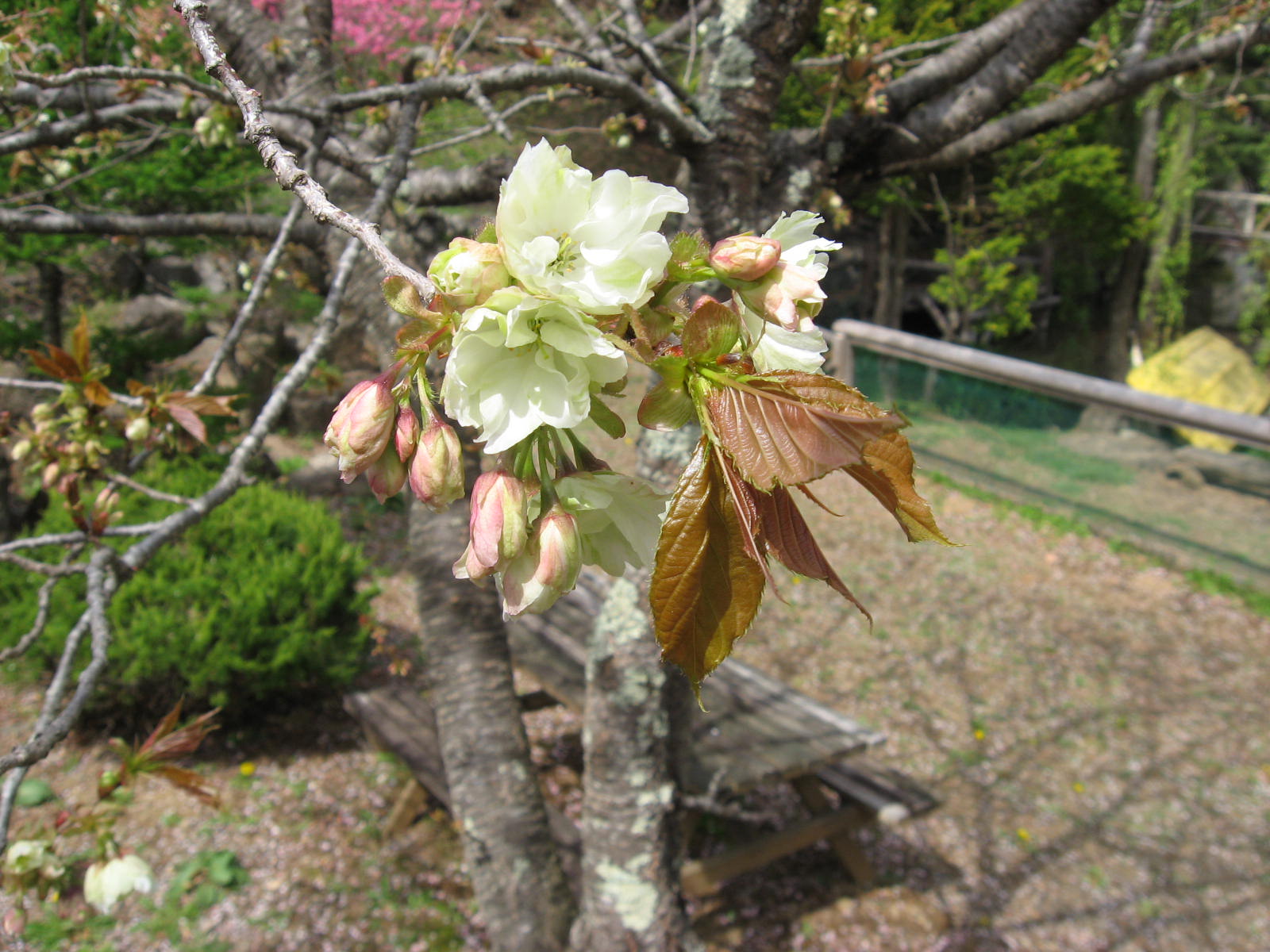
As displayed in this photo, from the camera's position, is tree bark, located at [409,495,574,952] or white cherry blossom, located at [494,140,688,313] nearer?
white cherry blossom, located at [494,140,688,313]

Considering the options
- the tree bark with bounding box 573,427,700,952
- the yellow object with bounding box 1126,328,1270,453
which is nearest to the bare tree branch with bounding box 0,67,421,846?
the tree bark with bounding box 573,427,700,952

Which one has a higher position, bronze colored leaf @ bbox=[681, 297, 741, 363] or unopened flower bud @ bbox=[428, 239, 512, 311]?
unopened flower bud @ bbox=[428, 239, 512, 311]

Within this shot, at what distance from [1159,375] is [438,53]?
9.29 metres

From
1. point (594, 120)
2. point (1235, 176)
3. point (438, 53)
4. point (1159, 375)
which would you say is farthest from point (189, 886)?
point (1235, 176)

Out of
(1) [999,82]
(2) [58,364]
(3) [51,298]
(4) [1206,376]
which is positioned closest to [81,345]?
(2) [58,364]

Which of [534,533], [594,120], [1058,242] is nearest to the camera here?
[534,533]

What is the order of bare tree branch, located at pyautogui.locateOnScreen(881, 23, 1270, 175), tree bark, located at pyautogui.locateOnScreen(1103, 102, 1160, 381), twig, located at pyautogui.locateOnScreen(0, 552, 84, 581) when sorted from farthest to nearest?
tree bark, located at pyautogui.locateOnScreen(1103, 102, 1160, 381), bare tree branch, located at pyautogui.locateOnScreen(881, 23, 1270, 175), twig, located at pyautogui.locateOnScreen(0, 552, 84, 581)

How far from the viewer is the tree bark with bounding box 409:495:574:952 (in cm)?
222

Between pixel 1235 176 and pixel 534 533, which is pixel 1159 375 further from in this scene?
pixel 534 533

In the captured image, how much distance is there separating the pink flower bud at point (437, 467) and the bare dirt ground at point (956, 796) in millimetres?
2792

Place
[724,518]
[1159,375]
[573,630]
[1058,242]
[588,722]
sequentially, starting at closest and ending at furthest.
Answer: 1. [724,518]
2. [588,722]
3. [573,630]
4. [1159,375]
5. [1058,242]

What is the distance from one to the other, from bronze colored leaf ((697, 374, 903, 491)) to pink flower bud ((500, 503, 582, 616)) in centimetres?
17

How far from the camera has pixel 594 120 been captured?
8469 mm

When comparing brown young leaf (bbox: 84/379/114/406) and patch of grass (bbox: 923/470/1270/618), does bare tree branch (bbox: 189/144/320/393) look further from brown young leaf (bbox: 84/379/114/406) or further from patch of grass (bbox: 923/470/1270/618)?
patch of grass (bbox: 923/470/1270/618)
